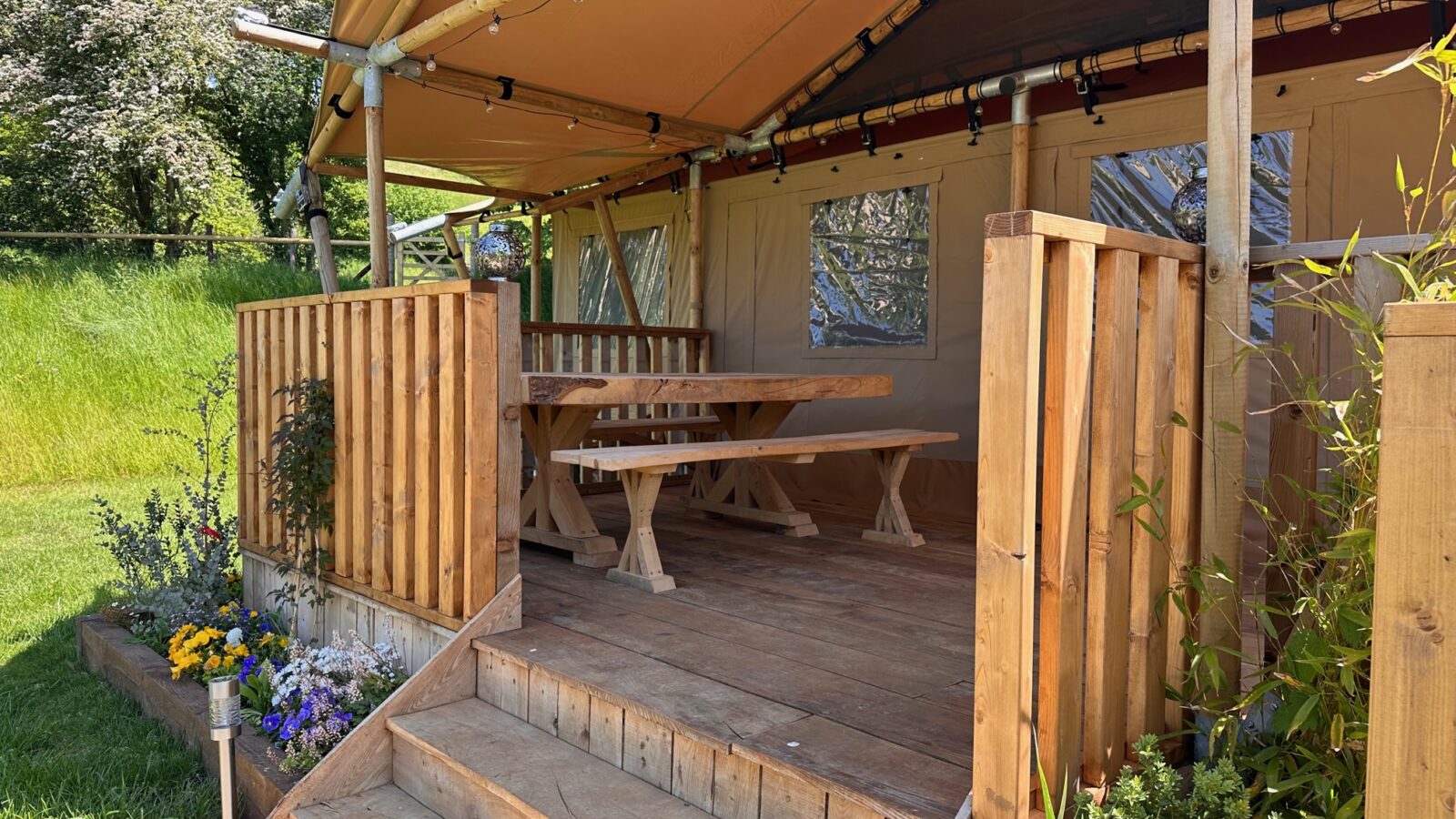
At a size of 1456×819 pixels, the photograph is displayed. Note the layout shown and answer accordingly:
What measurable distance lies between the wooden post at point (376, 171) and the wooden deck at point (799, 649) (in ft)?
4.65

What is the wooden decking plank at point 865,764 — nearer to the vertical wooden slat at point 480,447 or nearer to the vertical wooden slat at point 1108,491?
the vertical wooden slat at point 1108,491

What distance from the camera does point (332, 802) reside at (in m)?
2.61

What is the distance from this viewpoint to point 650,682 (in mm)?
2441

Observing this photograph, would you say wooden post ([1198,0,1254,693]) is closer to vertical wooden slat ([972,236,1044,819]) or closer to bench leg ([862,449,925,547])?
vertical wooden slat ([972,236,1044,819])

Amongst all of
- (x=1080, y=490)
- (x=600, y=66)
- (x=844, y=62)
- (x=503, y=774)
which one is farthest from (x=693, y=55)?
(x=1080, y=490)

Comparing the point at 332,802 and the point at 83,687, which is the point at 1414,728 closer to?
the point at 332,802

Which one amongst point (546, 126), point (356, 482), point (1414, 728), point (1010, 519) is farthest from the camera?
point (546, 126)

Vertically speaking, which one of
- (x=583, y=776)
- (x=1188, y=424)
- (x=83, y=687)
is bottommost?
(x=83, y=687)

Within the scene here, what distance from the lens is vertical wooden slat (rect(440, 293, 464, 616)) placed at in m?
2.93

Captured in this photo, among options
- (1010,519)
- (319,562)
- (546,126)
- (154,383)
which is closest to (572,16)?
(546,126)

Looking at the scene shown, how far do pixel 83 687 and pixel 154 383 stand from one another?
23.3 feet

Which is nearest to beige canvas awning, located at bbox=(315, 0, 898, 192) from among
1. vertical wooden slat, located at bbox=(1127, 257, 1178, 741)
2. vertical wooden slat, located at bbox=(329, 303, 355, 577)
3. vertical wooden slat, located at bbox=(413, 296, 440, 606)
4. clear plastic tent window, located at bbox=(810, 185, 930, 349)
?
clear plastic tent window, located at bbox=(810, 185, 930, 349)

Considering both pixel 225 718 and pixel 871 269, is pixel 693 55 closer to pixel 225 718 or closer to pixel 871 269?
pixel 871 269

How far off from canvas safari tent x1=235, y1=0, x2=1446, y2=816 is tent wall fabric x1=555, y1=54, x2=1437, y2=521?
2cm
